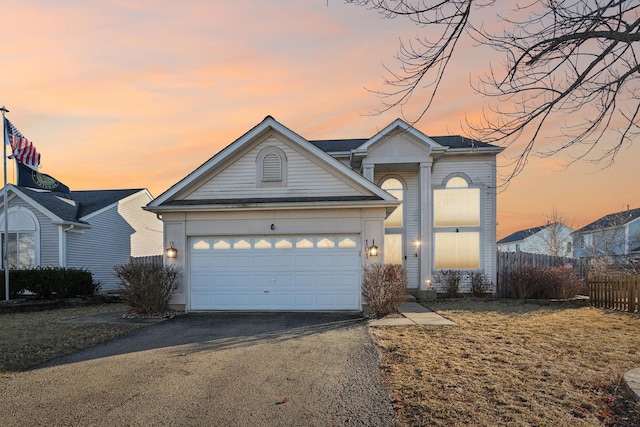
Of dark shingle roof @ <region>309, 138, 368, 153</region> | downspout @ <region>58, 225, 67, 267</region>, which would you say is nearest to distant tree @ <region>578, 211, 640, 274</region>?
dark shingle roof @ <region>309, 138, 368, 153</region>

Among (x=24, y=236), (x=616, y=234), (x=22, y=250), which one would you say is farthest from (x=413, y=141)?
(x=616, y=234)

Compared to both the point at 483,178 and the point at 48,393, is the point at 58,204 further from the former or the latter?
the point at 483,178

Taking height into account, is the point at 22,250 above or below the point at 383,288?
above

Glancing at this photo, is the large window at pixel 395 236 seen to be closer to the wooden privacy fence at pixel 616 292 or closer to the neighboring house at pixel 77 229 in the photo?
the wooden privacy fence at pixel 616 292

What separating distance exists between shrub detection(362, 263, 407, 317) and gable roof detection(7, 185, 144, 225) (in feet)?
49.5

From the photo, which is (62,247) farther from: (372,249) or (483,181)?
(483,181)

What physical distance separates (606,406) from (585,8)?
4753 millimetres

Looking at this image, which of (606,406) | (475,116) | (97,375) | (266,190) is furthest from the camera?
(266,190)

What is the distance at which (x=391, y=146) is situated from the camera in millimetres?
15031

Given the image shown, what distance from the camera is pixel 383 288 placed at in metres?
10.5

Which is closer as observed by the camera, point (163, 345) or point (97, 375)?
point (97, 375)

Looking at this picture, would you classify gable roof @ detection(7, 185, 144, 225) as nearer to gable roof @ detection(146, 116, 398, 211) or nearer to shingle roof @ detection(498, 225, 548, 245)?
gable roof @ detection(146, 116, 398, 211)

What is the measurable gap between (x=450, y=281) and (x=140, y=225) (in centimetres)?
1895

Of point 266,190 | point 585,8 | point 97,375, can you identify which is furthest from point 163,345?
point 585,8
